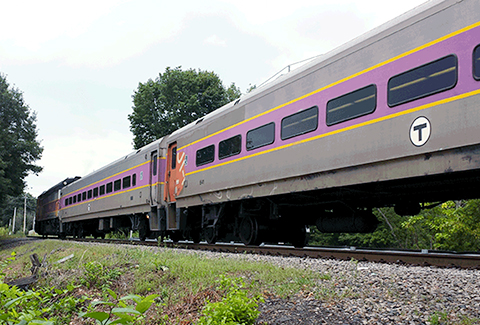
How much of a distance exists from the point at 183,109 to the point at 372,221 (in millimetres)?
25846

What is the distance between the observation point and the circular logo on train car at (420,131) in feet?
18.0

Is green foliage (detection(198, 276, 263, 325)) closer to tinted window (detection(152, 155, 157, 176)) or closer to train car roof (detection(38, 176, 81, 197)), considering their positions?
tinted window (detection(152, 155, 157, 176))

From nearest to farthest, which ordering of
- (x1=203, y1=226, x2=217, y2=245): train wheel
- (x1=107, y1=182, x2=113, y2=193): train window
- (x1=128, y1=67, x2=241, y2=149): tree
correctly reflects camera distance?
(x1=203, y1=226, x2=217, y2=245): train wheel → (x1=107, y1=182, x2=113, y2=193): train window → (x1=128, y1=67, x2=241, y2=149): tree

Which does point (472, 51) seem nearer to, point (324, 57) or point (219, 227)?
point (324, 57)

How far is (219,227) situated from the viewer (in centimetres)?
1118

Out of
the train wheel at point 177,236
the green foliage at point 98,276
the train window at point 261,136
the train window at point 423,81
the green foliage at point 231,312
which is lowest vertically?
the train wheel at point 177,236

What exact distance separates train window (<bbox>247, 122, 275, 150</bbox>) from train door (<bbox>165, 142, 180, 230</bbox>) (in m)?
4.43

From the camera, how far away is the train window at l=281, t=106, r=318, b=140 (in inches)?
291

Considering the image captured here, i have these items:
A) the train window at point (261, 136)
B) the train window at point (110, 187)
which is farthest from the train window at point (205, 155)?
the train window at point (110, 187)

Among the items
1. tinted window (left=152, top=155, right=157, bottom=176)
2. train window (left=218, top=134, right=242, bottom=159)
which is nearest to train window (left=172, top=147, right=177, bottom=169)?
tinted window (left=152, top=155, right=157, bottom=176)

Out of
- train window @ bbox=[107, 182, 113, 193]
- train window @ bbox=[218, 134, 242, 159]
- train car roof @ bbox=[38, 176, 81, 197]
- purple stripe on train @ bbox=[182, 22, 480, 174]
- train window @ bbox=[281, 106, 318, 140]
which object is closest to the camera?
purple stripe on train @ bbox=[182, 22, 480, 174]

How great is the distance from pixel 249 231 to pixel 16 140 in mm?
20557

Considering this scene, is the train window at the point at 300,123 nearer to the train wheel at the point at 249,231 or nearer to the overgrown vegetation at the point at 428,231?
the train wheel at the point at 249,231

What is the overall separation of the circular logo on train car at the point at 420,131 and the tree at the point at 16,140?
23.8m
